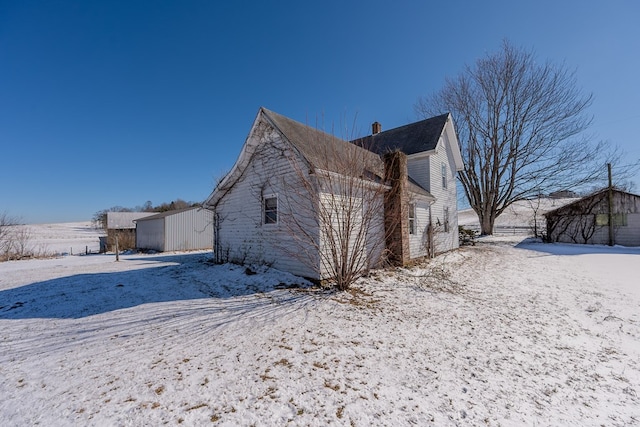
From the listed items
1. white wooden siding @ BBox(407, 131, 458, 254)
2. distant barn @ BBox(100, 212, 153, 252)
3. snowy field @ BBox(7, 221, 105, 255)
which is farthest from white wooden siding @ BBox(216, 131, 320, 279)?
snowy field @ BBox(7, 221, 105, 255)

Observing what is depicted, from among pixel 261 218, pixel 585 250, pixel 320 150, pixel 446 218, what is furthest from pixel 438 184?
pixel 261 218

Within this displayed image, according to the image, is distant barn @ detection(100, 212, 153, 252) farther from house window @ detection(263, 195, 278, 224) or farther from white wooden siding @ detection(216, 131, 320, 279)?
house window @ detection(263, 195, 278, 224)

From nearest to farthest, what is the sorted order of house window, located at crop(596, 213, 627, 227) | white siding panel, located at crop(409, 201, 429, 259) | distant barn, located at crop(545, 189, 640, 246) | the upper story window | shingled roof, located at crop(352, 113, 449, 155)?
1. white siding panel, located at crop(409, 201, 429, 259)
2. shingled roof, located at crop(352, 113, 449, 155)
3. the upper story window
4. distant barn, located at crop(545, 189, 640, 246)
5. house window, located at crop(596, 213, 627, 227)

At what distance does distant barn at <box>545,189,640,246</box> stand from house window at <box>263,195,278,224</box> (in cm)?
2148

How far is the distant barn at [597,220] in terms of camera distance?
54.9 ft

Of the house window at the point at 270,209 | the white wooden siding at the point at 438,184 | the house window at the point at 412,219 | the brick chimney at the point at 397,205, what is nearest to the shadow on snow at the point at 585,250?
the white wooden siding at the point at 438,184

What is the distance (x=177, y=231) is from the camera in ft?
69.3

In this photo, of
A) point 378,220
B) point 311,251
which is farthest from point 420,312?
point 378,220

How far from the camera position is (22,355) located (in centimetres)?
382

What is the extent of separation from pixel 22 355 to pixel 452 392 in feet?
19.6

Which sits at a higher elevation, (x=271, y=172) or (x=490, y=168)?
(x=490, y=168)

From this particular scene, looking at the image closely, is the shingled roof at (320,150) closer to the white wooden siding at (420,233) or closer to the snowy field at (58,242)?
the white wooden siding at (420,233)

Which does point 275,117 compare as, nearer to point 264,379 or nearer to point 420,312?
point 420,312

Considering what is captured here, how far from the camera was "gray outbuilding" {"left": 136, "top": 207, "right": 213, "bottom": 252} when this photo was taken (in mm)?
20656
